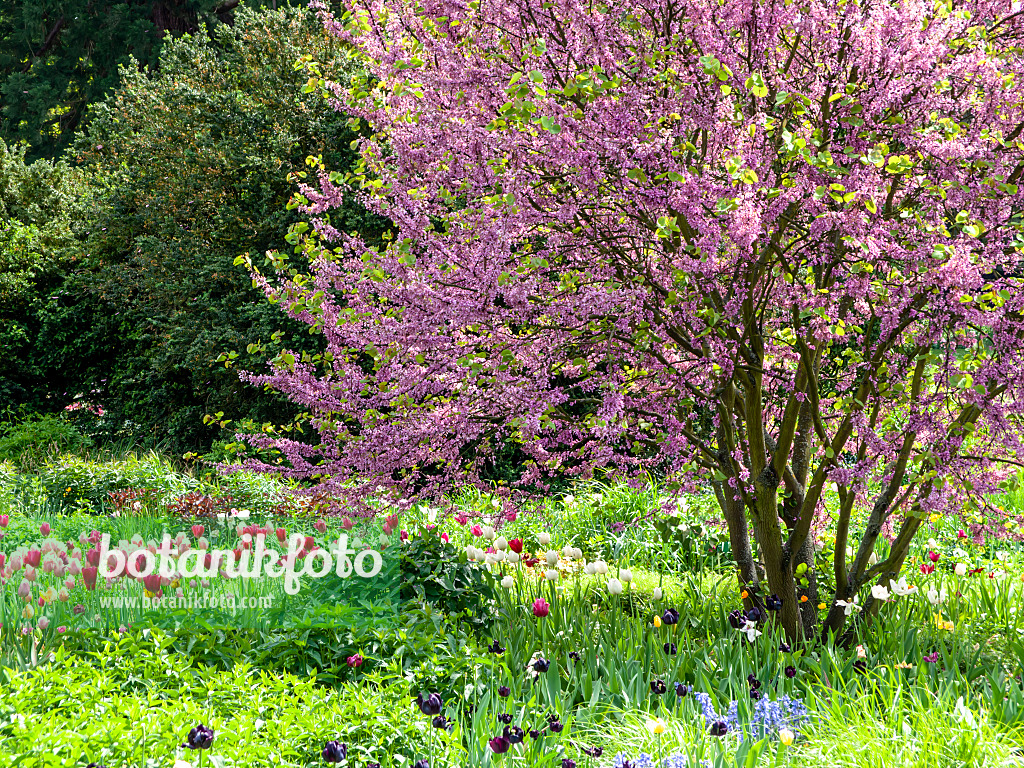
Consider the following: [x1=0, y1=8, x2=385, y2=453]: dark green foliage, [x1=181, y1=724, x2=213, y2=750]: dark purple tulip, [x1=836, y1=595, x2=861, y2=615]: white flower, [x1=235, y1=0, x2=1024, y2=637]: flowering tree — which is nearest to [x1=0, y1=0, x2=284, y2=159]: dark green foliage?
[x1=0, y1=8, x2=385, y2=453]: dark green foliage

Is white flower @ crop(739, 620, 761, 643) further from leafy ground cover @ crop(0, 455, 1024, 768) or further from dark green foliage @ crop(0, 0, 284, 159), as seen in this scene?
dark green foliage @ crop(0, 0, 284, 159)

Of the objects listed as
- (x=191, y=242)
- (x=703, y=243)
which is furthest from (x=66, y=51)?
(x=703, y=243)

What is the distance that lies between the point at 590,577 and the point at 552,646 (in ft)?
4.85

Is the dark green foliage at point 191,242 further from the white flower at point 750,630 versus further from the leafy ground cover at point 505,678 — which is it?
the white flower at point 750,630

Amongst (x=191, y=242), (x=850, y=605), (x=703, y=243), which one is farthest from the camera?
(x=191, y=242)

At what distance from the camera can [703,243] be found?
10.2 feet

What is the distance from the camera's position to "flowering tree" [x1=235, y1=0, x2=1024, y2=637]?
310 cm

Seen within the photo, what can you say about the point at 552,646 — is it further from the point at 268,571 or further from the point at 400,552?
the point at 268,571

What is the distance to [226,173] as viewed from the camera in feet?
35.6

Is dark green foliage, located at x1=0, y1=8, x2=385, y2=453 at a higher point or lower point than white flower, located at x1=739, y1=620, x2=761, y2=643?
higher

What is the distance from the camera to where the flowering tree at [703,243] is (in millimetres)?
3100

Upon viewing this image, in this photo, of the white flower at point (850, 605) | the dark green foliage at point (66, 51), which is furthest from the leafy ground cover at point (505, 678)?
the dark green foliage at point (66, 51)

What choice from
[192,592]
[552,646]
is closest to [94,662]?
[192,592]

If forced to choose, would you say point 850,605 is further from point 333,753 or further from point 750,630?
point 333,753
